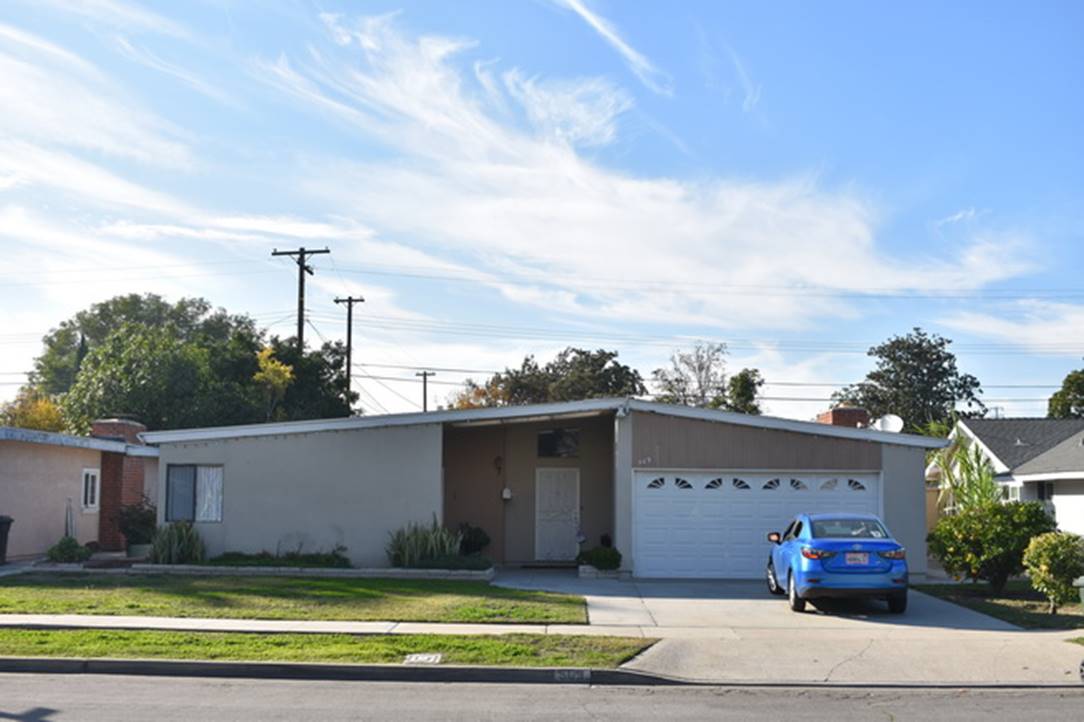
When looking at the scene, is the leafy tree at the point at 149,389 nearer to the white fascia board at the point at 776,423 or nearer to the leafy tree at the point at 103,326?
the white fascia board at the point at 776,423

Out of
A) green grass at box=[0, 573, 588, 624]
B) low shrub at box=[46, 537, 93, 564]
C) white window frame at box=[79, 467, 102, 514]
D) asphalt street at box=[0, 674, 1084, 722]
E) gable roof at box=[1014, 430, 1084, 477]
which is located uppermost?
gable roof at box=[1014, 430, 1084, 477]

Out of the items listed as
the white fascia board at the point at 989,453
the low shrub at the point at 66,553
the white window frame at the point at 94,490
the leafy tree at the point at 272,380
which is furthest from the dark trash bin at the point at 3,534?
the white fascia board at the point at 989,453

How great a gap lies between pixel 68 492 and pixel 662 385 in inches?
1591

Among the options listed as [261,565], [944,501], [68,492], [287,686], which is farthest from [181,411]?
[287,686]

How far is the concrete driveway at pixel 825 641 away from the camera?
11867mm

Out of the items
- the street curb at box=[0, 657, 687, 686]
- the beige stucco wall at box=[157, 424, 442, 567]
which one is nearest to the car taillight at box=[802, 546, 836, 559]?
the street curb at box=[0, 657, 687, 686]

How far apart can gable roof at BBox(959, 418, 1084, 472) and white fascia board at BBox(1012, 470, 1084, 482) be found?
2369 millimetres

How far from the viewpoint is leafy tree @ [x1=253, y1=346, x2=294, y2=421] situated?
44.6m

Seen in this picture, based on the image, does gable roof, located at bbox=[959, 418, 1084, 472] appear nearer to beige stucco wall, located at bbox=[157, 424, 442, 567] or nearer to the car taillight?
the car taillight

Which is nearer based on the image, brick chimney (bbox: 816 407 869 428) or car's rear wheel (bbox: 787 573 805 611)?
car's rear wheel (bbox: 787 573 805 611)

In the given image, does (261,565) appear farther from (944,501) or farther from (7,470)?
(944,501)

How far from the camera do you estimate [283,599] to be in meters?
16.9

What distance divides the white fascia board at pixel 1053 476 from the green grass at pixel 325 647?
19.0 meters

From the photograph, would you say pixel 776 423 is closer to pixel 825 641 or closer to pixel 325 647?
pixel 825 641
